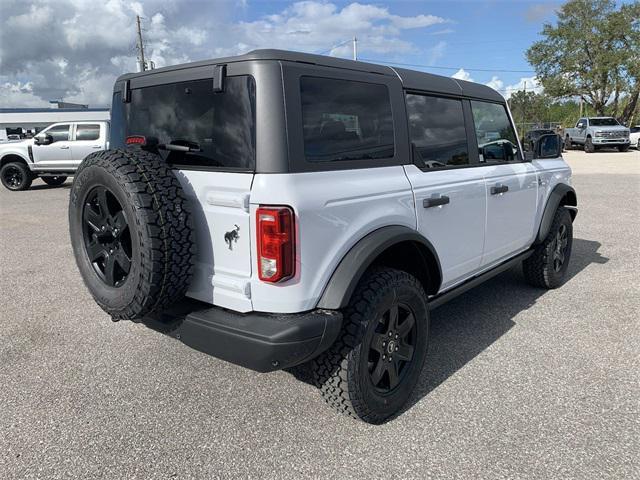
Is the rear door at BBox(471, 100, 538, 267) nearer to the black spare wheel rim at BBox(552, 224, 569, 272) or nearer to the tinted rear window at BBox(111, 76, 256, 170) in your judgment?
the black spare wheel rim at BBox(552, 224, 569, 272)

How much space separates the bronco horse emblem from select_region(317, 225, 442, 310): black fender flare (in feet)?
1.63

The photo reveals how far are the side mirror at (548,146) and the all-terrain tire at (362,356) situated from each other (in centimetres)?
242

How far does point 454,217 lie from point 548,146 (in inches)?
77.3

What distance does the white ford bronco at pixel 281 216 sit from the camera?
7.33 feet

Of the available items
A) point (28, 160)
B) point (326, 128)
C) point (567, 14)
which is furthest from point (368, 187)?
point (567, 14)

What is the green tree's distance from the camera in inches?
1275

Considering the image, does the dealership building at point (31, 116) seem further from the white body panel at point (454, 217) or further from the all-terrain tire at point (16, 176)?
the white body panel at point (454, 217)

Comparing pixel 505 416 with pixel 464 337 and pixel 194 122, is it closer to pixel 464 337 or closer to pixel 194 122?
pixel 464 337

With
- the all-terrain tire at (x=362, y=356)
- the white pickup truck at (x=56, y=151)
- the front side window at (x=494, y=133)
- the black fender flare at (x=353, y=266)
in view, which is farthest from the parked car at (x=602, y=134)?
the black fender flare at (x=353, y=266)

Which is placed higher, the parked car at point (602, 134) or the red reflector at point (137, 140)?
the parked car at point (602, 134)

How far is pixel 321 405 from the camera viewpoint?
112 inches

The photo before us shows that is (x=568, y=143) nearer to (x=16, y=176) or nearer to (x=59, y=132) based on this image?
(x=59, y=132)

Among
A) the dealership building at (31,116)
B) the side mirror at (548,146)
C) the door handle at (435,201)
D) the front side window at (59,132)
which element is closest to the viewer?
the door handle at (435,201)

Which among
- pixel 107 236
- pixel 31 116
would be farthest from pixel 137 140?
pixel 31 116
